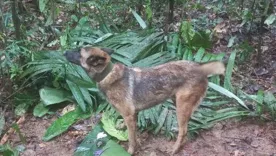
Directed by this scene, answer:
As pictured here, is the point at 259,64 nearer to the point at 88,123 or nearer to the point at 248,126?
the point at 248,126

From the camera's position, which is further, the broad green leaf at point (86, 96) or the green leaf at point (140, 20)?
the green leaf at point (140, 20)

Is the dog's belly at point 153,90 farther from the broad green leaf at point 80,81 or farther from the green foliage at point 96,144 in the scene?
the broad green leaf at point 80,81

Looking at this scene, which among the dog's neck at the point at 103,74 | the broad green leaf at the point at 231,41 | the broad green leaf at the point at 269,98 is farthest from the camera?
the broad green leaf at the point at 231,41

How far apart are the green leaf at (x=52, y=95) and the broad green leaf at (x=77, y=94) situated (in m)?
0.19

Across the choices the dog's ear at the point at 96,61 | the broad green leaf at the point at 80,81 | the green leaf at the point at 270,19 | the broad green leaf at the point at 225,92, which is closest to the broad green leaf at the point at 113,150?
the dog's ear at the point at 96,61

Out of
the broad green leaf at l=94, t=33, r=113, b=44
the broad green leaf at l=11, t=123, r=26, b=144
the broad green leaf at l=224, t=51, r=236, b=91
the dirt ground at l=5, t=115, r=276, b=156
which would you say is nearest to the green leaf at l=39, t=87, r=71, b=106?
the dirt ground at l=5, t=115, r=276, b=156

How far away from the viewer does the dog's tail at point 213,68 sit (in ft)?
15.7

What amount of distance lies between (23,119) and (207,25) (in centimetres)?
384

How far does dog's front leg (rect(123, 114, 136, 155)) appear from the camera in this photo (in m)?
4.89

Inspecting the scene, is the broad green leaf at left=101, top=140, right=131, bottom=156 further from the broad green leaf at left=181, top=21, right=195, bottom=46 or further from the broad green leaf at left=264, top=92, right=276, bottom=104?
the broad green leaf at left=181, top=21, right=195, bottom=46

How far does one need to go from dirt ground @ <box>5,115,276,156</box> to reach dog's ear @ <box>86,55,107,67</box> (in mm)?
1286

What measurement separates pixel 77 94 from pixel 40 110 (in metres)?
0.59

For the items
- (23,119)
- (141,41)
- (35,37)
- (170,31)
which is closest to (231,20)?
(170,31)

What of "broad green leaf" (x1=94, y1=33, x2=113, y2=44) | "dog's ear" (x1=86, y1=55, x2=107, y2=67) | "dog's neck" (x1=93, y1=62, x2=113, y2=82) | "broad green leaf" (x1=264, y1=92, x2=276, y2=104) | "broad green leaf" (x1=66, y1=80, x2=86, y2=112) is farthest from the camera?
"broad green leaf" (x1=94, y1=33, x2=113, y2=44)
